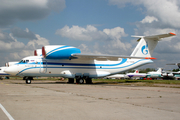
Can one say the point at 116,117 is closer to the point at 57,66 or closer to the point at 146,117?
the point at 146,117

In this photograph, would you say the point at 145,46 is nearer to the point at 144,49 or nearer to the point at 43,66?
the point at 144,49

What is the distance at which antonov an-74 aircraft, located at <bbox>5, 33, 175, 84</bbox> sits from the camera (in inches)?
948

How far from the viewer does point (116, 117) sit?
5480 millimetres

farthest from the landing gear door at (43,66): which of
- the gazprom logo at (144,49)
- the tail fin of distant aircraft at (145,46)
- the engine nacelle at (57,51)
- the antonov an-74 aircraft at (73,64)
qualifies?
the gazprom logo at (144,49)

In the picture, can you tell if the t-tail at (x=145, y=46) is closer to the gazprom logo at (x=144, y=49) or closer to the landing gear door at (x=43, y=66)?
the gazprom logo at (x=144, y=49)

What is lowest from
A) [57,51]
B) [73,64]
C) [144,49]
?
[73,64]

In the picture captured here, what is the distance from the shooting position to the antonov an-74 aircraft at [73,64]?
2408cm

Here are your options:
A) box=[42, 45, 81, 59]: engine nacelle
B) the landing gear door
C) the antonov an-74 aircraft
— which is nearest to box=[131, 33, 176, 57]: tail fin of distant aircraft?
the antonov an-74 aircraft

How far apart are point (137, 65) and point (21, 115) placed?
26.0m

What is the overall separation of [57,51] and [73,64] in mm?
3277

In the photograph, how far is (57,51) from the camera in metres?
24.0

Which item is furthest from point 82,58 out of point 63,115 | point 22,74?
point 63,115

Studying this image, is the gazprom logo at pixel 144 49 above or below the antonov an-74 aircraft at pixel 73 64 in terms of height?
above

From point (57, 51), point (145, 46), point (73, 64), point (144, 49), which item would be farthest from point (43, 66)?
point (145, 46)
